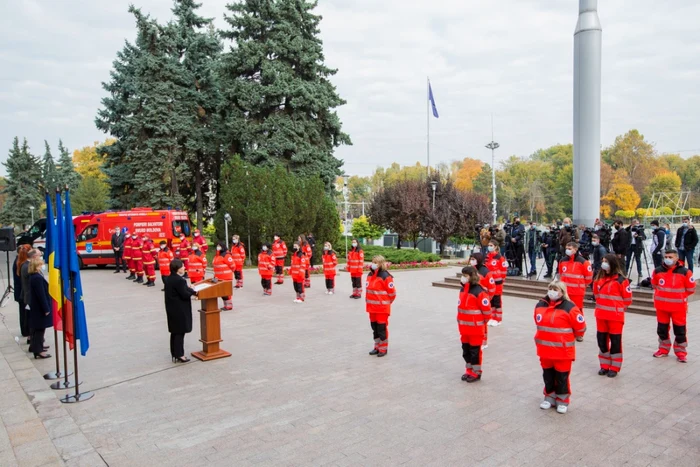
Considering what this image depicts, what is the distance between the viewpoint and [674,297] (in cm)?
779

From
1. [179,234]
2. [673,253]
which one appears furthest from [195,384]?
[179,234]

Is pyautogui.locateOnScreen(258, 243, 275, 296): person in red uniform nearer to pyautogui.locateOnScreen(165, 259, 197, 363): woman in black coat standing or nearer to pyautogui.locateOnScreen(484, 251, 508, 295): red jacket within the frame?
pyautogui.locateOnScreen(165, 259, 197, 363): woman in black coat standing

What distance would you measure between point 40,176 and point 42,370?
184ft

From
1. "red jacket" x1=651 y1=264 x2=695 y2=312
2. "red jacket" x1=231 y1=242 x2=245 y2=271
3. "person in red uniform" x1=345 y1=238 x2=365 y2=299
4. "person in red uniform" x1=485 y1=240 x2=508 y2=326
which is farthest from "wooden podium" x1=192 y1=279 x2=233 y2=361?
"red jacket" x1=231 y1=242 x2=245 y2=271

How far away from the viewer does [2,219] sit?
2069 inches

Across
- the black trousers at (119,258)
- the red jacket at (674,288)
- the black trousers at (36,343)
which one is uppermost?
the red jacket at (674,288)

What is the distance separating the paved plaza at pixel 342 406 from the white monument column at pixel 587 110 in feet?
25.9

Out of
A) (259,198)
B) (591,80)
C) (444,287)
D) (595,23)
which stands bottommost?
(444,287)

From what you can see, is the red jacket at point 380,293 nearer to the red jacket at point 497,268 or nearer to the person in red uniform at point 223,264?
the red jacket at point 497,268

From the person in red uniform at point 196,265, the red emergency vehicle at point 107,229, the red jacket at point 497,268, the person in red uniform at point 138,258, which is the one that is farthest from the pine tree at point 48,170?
the red jacket at point 497,268

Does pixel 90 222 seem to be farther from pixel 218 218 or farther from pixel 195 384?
pixel 195 384

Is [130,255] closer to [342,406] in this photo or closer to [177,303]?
[177,303]

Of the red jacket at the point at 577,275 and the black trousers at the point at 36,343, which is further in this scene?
the red jacket at the point at 577,275

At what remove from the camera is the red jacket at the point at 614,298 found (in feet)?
23.5
